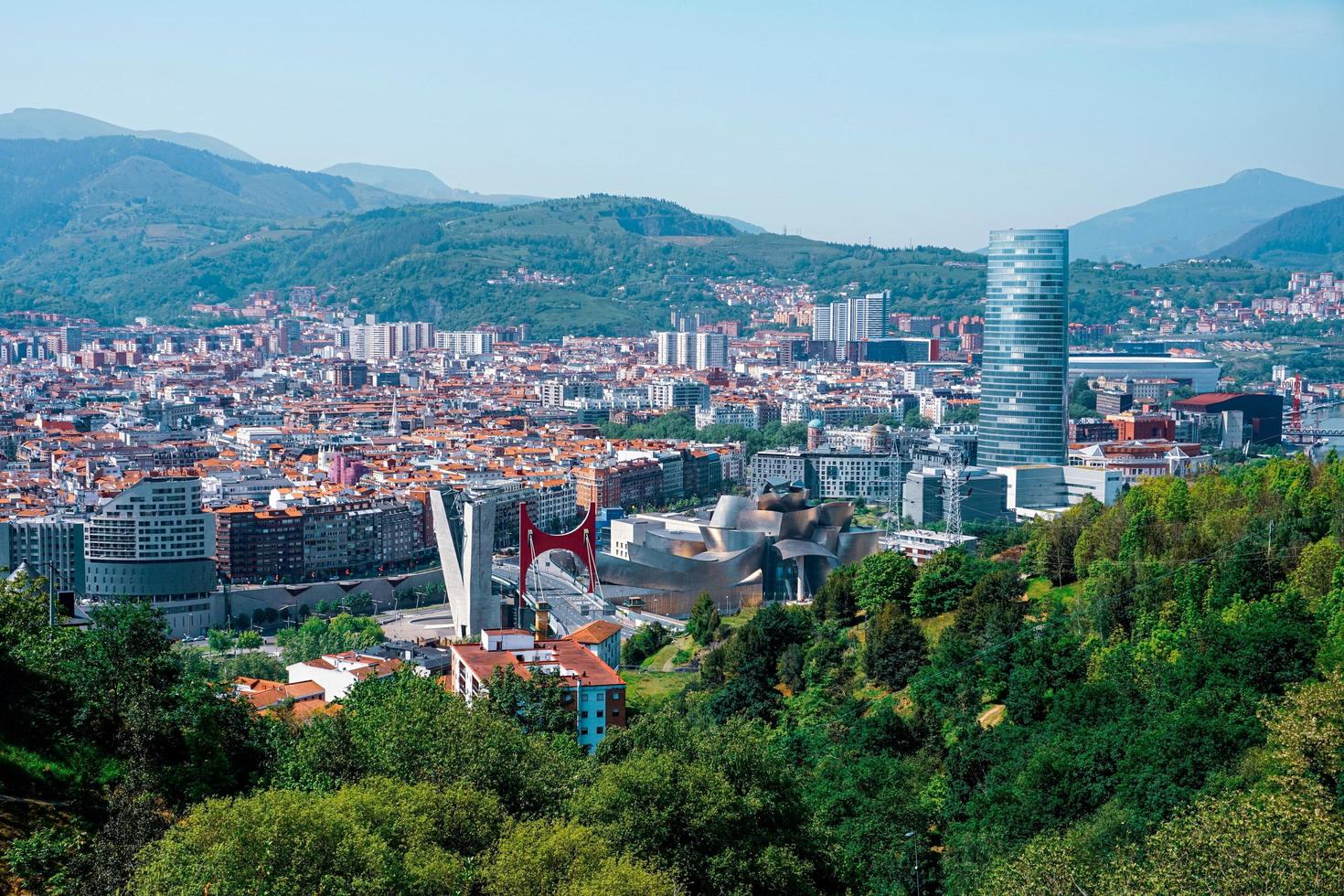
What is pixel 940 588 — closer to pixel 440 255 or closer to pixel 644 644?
pixel 644 644

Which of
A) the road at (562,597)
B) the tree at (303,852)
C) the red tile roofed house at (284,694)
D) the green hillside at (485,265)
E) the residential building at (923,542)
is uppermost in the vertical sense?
the green hillside at (485,265)

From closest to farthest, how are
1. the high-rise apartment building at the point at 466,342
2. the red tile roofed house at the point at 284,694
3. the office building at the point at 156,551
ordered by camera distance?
the red tile roofed house at the point at 284,694
the office building at the point at 156,551
the high-rise apartment building at the point at 466,342

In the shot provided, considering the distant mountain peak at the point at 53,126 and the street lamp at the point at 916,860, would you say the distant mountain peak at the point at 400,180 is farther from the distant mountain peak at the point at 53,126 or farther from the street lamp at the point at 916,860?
the street lamp at the point at 916,860

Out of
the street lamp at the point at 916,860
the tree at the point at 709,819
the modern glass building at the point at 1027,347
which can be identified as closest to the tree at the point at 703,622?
the street lamp at the point at 916,860

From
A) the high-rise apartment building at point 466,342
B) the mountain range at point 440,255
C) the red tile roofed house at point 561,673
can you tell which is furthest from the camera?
the mountain range at point 440,255

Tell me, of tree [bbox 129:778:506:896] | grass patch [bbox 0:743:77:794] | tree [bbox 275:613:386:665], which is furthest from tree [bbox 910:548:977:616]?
grass patch [bbox 0:743:77:794]

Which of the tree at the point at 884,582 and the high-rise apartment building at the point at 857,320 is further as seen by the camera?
the high-rise apartment building at the point at 857,320

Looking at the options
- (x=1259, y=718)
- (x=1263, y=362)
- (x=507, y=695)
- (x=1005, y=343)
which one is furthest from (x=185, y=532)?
(x=1263, y=362)
